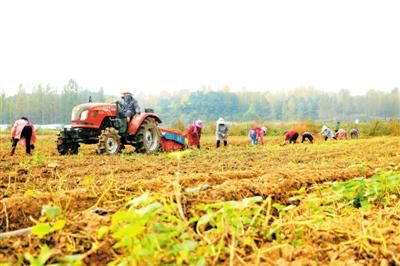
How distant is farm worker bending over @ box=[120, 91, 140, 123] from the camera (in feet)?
44.7

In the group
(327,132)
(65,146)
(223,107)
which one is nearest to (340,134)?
(327,132)

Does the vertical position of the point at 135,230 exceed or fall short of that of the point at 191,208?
it exceeds it

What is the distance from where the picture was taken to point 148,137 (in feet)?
46.7

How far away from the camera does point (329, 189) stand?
5.55 meters

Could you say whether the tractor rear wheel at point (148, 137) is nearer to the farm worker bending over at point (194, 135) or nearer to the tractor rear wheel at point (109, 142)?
the tractor rear wheel at point (109, 142)

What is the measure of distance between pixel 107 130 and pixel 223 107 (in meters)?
83.8

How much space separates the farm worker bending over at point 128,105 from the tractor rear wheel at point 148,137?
0.43 metres

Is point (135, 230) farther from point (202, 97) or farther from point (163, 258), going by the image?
point (202, 97)

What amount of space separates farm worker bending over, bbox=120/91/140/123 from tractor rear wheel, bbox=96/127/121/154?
75cm

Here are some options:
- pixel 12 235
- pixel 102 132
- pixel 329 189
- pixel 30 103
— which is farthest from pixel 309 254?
pixel 30 103

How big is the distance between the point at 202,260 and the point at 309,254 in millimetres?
830

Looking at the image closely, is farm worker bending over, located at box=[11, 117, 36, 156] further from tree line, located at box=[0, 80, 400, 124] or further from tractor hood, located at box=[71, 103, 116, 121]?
tree line, located at box=[0, 80, 400, 124]

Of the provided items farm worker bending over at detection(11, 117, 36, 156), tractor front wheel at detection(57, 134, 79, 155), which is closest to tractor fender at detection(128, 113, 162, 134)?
tractor front wheel at detection(57, 134, 79, 155)

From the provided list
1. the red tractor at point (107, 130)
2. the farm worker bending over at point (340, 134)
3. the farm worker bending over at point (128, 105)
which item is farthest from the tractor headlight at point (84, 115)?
the farm worker bending over at point (340, 134)
